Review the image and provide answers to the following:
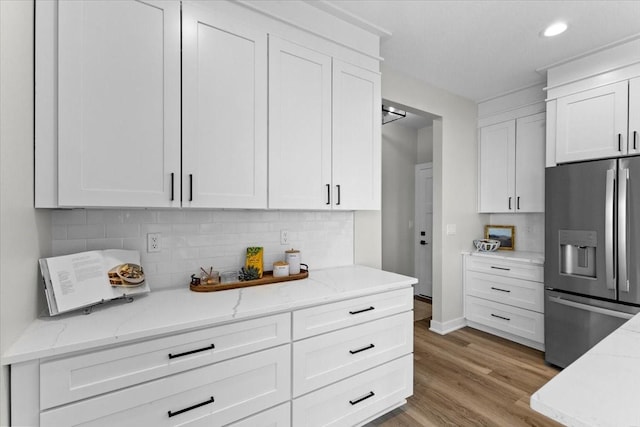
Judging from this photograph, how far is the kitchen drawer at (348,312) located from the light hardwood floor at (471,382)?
29.3 inches

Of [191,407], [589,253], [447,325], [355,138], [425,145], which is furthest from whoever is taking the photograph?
[425,145]

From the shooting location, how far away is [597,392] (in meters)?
0.69

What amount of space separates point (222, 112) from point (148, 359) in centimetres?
122

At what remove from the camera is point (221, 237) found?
6.28 feet

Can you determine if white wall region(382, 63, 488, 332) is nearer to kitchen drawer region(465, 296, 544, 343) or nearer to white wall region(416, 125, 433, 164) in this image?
kitchen drawer region(465, 296, 544, 343)

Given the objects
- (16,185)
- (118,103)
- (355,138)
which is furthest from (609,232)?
(16,185)

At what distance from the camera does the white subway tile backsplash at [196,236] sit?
5.04ft

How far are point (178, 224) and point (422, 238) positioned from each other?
3.97m

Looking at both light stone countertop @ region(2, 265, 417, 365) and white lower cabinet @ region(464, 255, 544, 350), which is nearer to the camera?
light stone countertop @ region(2, 265, 417, 365)

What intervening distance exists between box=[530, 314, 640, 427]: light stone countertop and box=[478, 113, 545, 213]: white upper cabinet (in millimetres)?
2808

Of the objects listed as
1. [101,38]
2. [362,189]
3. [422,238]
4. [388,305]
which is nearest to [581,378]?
[388,305]

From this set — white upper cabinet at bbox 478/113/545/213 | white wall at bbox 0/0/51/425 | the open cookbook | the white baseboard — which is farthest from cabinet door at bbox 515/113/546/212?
white wall at bbox 0/0/51/425

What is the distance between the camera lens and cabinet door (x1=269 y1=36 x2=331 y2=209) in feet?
5.90

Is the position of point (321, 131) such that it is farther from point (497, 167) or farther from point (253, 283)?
point (497, 167)
